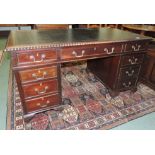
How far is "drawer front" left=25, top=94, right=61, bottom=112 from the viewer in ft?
4.84

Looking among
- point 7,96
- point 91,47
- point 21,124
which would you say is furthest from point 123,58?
point 7,96

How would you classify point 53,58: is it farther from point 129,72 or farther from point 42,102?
point 129,72

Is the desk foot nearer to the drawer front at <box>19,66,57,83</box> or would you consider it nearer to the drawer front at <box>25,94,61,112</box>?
the drawer front at <box>25,94,61,112</box>

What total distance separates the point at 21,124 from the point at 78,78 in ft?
4.12

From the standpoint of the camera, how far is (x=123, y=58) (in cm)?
169

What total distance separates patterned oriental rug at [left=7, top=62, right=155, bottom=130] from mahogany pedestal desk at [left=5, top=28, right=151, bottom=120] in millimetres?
144

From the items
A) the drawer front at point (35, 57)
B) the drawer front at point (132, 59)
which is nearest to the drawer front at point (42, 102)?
the drawer front at point (35, 57)

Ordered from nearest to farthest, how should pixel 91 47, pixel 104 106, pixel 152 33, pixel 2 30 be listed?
pixel 91 47, pixel 104 106, pixel 152 33, pixel 2 30

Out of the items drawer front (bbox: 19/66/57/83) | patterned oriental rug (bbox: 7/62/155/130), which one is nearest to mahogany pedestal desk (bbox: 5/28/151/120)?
drawer front (bbox: 19/66/57/83)

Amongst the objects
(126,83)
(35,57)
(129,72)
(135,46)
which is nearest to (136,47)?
(135,46)

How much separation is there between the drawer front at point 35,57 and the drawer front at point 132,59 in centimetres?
89

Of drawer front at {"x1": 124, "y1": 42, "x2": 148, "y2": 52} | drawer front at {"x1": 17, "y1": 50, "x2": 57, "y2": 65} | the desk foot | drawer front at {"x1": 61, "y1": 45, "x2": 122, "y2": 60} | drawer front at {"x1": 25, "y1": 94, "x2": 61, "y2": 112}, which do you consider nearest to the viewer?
drawer front at {"x1": 17, "y1": 50, "x2": 57, "y2": 65}

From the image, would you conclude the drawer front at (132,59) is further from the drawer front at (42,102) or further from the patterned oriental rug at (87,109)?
the drawer front at (42,102)
